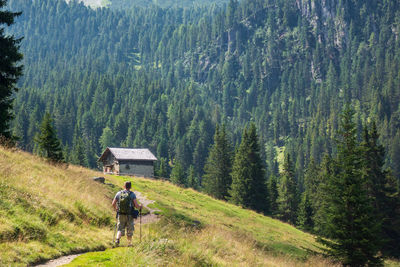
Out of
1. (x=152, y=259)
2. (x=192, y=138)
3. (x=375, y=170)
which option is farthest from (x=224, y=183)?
(x=192, y=138)

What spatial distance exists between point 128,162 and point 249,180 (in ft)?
75.0

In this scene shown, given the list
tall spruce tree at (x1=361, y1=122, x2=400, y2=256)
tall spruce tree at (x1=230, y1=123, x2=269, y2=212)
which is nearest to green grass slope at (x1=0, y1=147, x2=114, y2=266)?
tall spruce tree at (x1=361, y1=122, x2=400, y2=256)

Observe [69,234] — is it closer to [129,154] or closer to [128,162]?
[128,162]

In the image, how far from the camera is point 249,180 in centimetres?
6500

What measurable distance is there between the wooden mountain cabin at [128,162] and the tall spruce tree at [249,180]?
17.4 metres

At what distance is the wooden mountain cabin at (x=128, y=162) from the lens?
73062 millimetres

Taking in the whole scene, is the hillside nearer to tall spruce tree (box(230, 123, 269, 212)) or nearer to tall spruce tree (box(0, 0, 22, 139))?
tall spruce tree (box(0, 0, 22, 139))

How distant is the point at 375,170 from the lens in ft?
156

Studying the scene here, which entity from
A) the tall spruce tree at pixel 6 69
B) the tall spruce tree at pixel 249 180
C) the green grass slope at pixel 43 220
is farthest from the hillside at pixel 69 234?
the tall spruce tree at pixel 249 180

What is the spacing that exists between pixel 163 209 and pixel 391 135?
16532cm

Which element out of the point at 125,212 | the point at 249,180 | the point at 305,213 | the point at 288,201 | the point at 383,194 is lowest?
the point at 305,213

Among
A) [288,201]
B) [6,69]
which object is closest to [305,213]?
[288,201]

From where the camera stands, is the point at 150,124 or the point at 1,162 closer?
the point at 1,162

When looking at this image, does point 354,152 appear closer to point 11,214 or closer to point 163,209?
point 163,209
